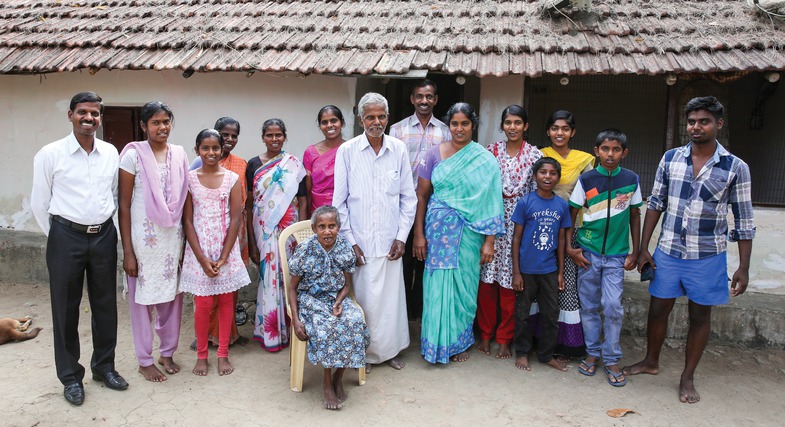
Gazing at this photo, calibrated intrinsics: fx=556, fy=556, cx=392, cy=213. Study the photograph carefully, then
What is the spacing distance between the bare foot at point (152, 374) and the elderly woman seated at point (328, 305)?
1085mm

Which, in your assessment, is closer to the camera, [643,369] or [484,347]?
[643,369]

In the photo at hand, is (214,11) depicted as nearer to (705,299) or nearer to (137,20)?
(137,20)

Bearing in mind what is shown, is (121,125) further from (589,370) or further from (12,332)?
(589,370)

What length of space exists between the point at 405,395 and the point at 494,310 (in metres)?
1.07

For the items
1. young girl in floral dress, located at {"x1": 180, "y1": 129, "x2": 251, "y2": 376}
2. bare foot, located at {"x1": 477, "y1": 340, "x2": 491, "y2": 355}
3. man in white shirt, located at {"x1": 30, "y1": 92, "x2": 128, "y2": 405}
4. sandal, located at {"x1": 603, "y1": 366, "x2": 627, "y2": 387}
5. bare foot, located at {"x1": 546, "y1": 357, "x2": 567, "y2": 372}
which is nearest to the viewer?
man in white shirt, located at {"x1": 30, "y1": 92, "x2": 128, "y2": 405}

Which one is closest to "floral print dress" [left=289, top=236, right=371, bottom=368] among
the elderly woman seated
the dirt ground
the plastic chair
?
the elderly woman seated

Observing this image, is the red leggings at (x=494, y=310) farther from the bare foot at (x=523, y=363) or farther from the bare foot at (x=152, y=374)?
the bare foot at (x=152, y=374)

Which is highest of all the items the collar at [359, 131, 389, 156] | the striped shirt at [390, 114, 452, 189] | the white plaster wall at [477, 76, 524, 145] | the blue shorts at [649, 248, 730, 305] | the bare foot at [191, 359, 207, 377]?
the white plaster wall at [477, 76, 524, 145]

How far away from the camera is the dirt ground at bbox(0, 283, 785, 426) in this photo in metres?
3.39

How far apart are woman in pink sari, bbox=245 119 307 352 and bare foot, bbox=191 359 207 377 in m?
0.53

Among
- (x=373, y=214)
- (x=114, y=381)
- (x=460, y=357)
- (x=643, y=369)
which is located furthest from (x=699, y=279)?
(x=114, y=381)

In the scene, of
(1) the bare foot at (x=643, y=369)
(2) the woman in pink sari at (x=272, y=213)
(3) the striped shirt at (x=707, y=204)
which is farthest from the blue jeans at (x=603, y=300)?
(2) the woman in pink sari at (x=272, y=213)

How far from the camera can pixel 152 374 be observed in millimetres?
3799

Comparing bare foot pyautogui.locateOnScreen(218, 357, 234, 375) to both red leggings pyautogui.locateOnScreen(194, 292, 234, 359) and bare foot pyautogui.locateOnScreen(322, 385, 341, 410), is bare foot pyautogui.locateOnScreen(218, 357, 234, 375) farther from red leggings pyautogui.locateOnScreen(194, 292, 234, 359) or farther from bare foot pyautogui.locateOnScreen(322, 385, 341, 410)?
bare foot pyautogui.locateOnScreen(322, 385, 341, 410)
